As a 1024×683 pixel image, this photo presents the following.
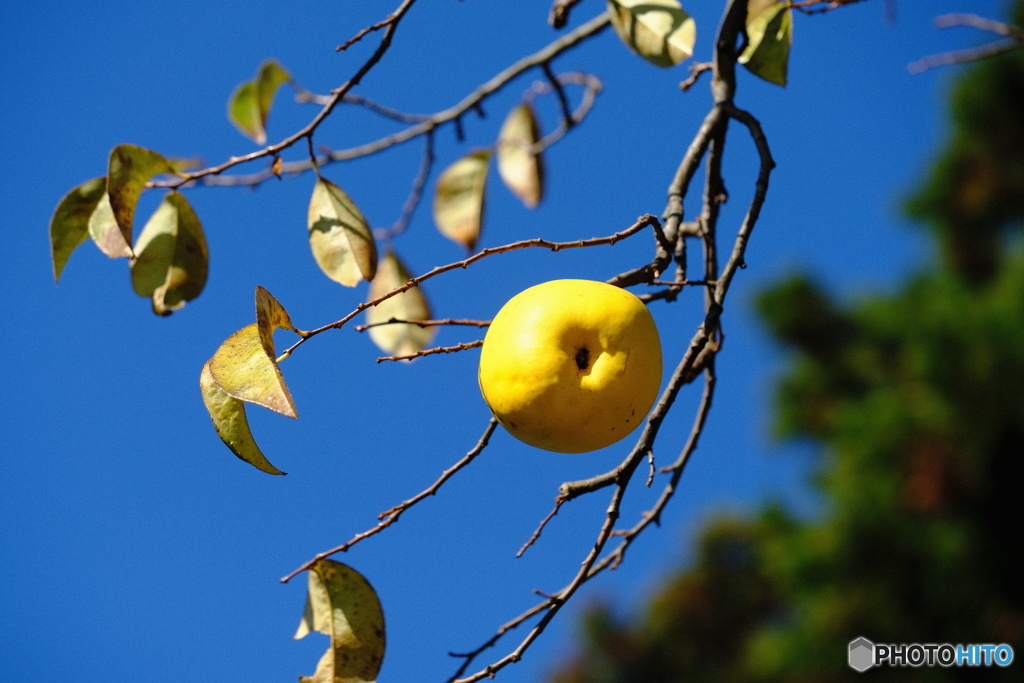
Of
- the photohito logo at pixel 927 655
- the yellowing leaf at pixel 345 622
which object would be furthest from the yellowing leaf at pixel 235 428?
the photohito logo at pixel 927 655

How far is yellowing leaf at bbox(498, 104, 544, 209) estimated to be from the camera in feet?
5.82

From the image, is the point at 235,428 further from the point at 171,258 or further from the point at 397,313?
the point at 397,313

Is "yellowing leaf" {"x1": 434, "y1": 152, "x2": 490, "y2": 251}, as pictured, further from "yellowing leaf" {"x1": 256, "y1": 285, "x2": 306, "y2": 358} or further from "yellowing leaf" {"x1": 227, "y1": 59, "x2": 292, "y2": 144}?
"yellowing leaf" {"x1": 256, "y1": 285, "x2": 306, "y2": 358}

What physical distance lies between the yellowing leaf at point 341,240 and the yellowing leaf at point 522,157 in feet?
2.12

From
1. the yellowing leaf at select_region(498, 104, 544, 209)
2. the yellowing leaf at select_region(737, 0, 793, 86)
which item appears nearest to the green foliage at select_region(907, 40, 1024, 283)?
the yellowing leaf at select_region(498, 104, 544, 209)

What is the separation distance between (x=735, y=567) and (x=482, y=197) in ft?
32.0

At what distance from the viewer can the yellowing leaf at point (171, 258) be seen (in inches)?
49.3

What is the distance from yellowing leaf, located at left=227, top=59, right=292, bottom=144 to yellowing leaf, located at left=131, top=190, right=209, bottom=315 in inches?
20.1

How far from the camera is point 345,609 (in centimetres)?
96

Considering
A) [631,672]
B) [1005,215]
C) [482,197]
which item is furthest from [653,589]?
[482,197]

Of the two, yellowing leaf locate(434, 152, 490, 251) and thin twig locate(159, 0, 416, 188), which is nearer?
thin twig locate(159, 0, 416, 188)

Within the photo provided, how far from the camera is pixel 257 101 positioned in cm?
171

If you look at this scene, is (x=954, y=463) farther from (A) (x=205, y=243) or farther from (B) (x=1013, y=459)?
(A) (x=205, y=243)

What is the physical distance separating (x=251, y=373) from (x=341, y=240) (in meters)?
0.43
